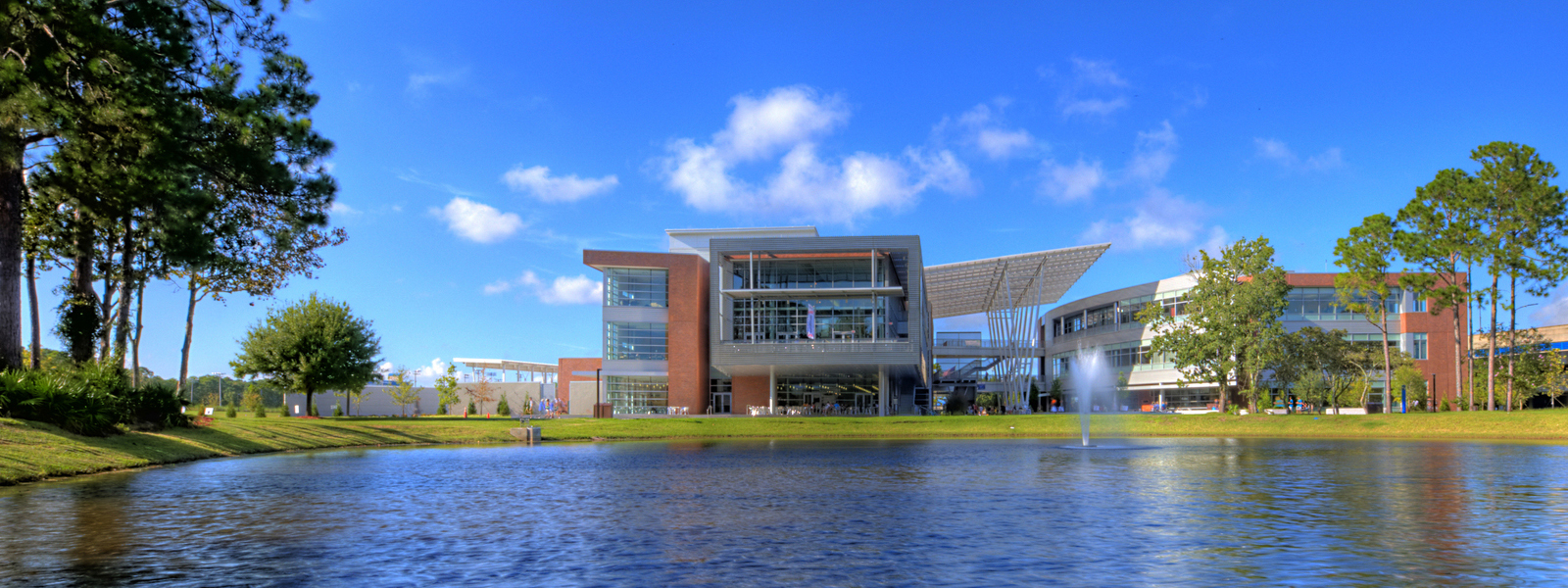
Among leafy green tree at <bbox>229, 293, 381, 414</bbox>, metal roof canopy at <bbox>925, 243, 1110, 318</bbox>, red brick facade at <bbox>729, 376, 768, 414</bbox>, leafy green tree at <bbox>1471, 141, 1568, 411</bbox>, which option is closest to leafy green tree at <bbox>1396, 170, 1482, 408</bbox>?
leafy green tree at <bbox>1471, 141, 1568, 411</bbox>

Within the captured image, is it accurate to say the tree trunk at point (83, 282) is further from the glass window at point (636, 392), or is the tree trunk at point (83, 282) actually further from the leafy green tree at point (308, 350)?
the glass window at point (636, 392)

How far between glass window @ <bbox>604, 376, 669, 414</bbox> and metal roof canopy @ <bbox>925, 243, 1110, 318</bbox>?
21.3 m

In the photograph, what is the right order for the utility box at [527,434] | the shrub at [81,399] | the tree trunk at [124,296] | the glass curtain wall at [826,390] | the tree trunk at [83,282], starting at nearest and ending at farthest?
the shrub at [81,399] < the tree trunk at [83,282] < the tree trunk at [124,296] < the utility box at [527,434] < the glass curtain wall at [826,390]

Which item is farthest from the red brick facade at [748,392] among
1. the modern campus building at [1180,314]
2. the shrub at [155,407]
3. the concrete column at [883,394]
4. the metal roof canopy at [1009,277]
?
the shrub at [155,407]

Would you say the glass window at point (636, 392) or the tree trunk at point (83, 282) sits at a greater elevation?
the tree trunk at point (83, 282)

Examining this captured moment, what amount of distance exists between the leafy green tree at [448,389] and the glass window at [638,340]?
14093mm

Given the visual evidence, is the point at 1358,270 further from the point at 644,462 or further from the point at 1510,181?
the point at 644,462

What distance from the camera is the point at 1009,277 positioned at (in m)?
76.7

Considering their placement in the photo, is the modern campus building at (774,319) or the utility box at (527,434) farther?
the modern campus building at (774,319)

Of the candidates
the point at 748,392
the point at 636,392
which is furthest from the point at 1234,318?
the point at 636,392

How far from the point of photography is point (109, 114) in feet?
71.2

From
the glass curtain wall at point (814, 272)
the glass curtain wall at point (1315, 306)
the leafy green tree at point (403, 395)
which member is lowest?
the leafy green tree at point (403, 395)

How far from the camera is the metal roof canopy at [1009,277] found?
67.6m

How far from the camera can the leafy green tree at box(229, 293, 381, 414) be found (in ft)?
155
